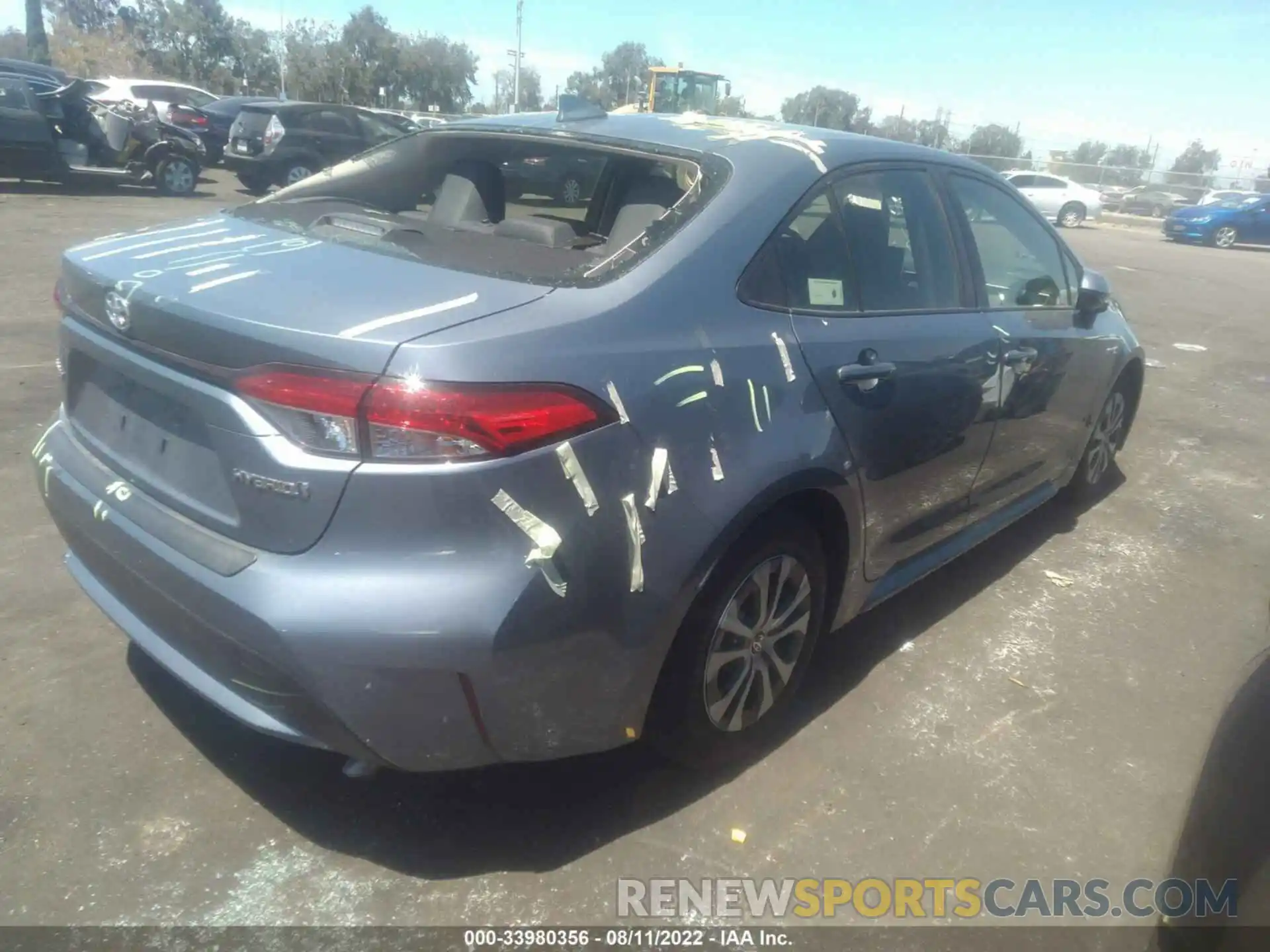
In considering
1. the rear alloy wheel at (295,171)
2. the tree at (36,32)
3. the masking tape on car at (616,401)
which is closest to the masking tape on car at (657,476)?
the masking tape on car at (616,401)

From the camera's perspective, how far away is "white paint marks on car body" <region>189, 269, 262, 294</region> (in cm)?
221

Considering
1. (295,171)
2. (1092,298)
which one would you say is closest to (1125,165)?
→ (295,171)

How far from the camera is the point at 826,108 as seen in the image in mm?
51000

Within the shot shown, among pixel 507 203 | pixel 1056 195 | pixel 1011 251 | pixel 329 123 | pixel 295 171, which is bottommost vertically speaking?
pixel 1056 195

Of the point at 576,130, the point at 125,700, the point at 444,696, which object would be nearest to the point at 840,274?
the point at 576,130

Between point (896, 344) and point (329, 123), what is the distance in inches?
647

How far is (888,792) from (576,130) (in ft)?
7.32

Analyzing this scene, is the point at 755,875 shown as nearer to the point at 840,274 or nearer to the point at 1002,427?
the point at 840,274

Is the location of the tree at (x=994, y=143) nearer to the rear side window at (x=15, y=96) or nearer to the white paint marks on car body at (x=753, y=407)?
the rear side window at (x=15, y=96)

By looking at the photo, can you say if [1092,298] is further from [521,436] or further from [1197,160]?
[1197,160]

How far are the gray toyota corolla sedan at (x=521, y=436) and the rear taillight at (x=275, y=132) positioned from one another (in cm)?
1446

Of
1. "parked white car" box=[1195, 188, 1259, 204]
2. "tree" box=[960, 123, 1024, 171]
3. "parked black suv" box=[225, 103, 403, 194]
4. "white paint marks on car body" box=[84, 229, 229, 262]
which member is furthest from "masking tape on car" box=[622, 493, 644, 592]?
"tree" box=[960, 123, 1024, 171]

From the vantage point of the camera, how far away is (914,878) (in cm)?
245

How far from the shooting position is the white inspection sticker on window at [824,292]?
8.95 ft
